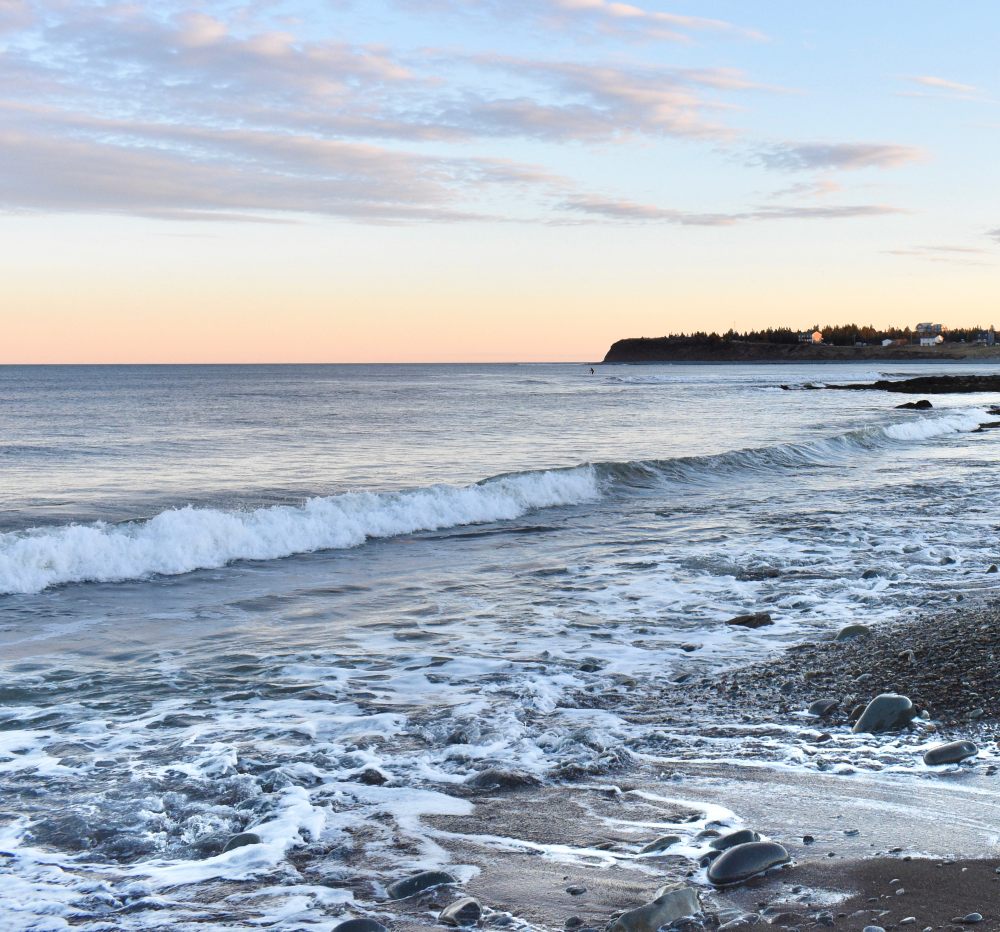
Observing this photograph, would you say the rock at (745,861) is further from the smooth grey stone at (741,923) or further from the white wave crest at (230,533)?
the white wave crest at (230,533)

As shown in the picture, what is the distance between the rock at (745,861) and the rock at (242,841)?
2.25m

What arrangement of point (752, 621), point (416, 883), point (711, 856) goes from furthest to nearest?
point (752, 621), point (711, 856), point (416, 883)

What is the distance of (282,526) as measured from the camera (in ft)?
48.9

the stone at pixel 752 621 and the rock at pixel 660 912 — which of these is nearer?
the rock at pixel 660 912

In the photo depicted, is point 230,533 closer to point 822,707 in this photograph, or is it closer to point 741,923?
point 822,707

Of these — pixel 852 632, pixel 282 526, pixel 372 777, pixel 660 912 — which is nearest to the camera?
pixel 660 912

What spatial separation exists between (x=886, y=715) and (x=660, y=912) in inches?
123

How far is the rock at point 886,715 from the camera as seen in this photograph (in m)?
6.10

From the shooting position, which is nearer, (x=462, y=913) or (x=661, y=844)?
(x=462, y=913)

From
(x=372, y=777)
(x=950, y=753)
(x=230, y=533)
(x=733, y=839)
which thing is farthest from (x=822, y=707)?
(x=230, y=533)

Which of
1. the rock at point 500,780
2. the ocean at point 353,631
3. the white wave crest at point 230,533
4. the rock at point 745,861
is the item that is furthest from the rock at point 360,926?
the white wave crest at point 230,533

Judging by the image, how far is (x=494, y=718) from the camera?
6.61 metres

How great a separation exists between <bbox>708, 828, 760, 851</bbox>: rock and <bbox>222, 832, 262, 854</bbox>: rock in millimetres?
2273

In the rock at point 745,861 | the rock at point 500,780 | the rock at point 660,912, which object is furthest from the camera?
the rock at point 500,780
